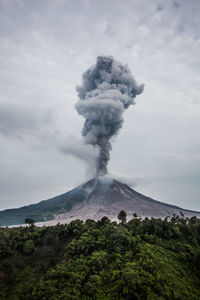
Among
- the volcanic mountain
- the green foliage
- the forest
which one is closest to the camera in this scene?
the forest

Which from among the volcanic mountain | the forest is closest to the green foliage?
the forest

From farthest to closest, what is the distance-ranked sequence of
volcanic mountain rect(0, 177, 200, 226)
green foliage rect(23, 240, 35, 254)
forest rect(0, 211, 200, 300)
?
volcanic mountain rect(0, 177, 200, 226)
green foliage rect(23, 240, 35, 254)
forest rect(0, 211, 200, 300)

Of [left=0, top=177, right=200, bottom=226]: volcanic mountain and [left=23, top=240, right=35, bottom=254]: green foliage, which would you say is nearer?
[left=23, top=240, right=35, bottom=254]: green foliage

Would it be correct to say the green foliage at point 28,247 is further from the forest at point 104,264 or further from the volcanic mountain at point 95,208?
the volcanic mountain at point 95,208

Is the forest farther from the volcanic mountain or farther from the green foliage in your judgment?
the volcanic mountain

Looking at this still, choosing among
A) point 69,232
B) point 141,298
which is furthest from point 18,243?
point 141,298

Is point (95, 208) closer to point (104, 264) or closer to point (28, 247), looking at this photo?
point (28, 247)

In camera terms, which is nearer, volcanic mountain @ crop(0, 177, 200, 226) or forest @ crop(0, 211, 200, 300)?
forest @ crop(0, 211, 200, 300)
